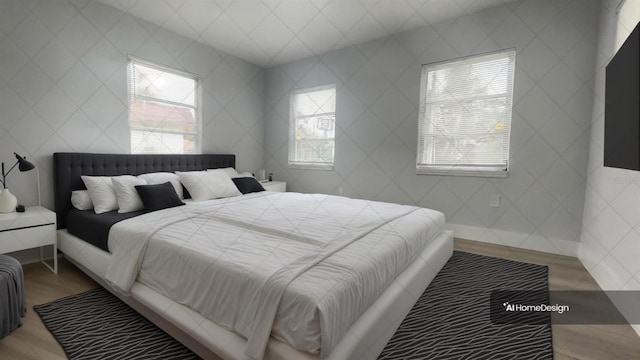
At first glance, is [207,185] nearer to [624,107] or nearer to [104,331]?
[104,331]

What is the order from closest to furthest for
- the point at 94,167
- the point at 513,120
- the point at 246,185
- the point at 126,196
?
the point at 126,196, the point at 94,167, the point at 513,120, the point at 246,185

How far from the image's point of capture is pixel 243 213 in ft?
8.38

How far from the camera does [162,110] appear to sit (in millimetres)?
3838

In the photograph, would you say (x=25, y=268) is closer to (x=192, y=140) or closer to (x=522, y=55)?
(x=192, y=140)

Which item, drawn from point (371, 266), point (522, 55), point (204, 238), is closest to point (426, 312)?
point (371, 266)

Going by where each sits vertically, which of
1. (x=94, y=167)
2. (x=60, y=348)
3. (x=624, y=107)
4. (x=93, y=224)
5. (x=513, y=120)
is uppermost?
(x=513, y=120)

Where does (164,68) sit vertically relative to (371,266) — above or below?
above

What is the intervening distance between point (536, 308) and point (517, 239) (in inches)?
58.3

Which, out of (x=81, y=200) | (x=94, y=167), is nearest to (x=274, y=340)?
(x=81, y=200)

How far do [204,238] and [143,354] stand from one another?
27.1 inches

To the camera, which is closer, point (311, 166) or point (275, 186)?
point (275, 186)

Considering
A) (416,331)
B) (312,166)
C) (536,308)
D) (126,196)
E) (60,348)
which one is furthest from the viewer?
(312,166)

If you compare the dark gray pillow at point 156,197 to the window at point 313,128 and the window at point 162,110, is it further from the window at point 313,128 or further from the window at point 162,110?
the window at point 313,128

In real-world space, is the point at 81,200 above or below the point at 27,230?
above
